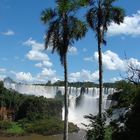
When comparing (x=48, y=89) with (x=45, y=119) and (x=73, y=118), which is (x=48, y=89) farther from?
(x=45, y=119)

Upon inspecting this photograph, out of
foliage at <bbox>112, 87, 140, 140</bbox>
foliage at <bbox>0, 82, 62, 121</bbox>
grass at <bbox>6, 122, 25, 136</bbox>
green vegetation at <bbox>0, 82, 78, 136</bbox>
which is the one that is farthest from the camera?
foliage at <bbox>0, 82, 62, 121</bbox>

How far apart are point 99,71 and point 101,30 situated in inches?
87.1

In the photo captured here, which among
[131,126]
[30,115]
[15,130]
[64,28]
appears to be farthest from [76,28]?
[30,115]

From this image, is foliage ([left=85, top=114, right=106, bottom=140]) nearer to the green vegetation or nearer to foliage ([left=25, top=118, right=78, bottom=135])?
the green vegetation

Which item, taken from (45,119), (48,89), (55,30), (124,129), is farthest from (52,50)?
(48,89)

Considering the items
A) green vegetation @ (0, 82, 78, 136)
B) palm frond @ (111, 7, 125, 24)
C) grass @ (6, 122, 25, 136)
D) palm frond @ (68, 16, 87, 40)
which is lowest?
grass @ (6, 122, 25, 136)

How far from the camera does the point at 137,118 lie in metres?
18.7

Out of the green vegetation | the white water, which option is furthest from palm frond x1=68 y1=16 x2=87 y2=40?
the white water

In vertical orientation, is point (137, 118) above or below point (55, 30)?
below


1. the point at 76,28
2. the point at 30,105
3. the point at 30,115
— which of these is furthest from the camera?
the point at 30,105

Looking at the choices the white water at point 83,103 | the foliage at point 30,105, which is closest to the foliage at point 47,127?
the foliage at point 30,105

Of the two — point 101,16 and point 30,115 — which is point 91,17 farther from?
point 30,115

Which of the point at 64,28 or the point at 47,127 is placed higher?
the point at 64,28

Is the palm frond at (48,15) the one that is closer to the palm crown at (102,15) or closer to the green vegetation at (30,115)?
the palm crown at (102,15)
